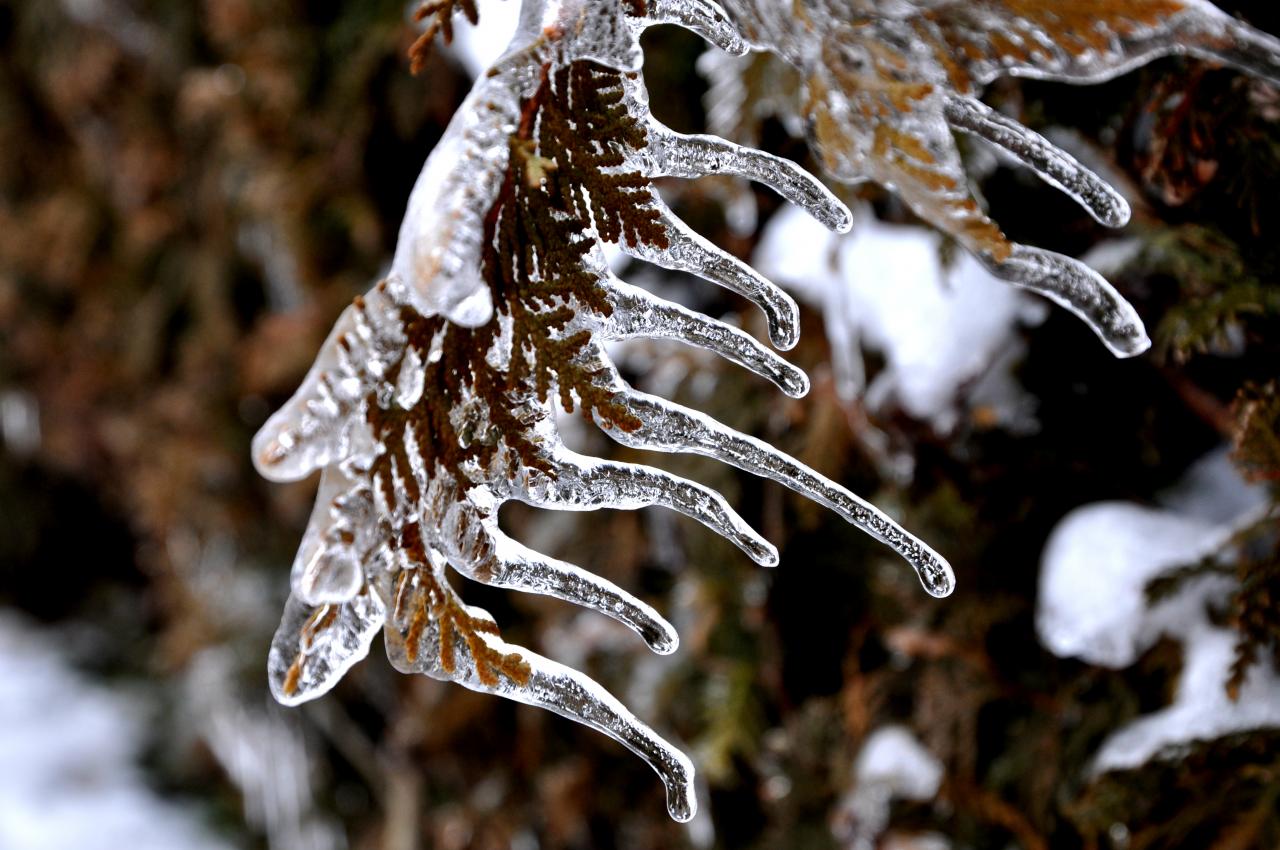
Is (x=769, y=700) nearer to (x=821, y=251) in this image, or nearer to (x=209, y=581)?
(x=821, y=251)

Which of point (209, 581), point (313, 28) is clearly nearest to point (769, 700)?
point (313, 28)

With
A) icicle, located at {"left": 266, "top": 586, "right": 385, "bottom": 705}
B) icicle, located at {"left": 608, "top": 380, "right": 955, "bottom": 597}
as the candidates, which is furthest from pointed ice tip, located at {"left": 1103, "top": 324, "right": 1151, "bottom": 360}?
icicle, located at {"left": 266, "top": 586, "right": 385, "bottom": 705}

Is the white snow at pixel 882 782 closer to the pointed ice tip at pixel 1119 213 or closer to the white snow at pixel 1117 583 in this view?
the white snow at pixel 1117 583

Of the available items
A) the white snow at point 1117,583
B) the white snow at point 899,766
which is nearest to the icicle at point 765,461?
the white snow at point 1117,583

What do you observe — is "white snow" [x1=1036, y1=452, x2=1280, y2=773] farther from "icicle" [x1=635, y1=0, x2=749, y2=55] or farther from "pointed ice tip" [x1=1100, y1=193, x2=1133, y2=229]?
"icicle" [x1=635, y1=0, x2=749, y2=55]

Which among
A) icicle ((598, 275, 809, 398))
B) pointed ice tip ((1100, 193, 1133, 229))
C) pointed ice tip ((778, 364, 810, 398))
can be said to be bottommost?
pointed ice tip ((778, 364, 810, 398))

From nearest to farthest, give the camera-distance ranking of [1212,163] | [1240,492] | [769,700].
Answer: [1212,163] < [1240,492] < [769,700]

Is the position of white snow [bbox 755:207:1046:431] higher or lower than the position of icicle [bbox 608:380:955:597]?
lower
